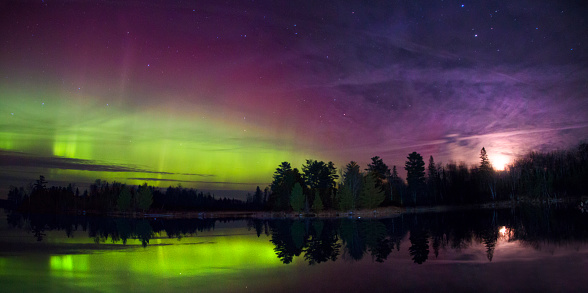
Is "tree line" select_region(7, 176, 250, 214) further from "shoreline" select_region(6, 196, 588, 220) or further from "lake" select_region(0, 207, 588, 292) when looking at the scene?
"lake" select_region(0, 207, 588, 292)

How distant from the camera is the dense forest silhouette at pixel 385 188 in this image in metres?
86.5

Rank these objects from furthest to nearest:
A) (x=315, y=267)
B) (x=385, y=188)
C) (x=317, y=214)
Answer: (x=385, y=188)
(x=317, y=214)
(x=315, y=267)

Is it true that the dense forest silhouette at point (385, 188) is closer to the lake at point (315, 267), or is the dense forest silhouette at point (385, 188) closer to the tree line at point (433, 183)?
the tree line at point (433, 183)

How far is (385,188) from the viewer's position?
119m

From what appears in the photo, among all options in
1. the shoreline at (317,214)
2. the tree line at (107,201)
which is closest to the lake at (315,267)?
the shoreline at (317,214)

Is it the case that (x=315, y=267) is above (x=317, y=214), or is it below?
above

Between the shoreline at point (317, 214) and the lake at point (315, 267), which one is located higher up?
the lake at point (315, 267)

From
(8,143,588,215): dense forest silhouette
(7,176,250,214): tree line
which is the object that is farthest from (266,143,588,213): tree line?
(7,176,250,214): tree line

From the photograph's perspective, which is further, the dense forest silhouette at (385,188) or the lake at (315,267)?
the dense forest silhouette at (385,188)

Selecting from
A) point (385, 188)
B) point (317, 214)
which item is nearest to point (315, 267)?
point (317, 214)

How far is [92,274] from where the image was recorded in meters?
17.0

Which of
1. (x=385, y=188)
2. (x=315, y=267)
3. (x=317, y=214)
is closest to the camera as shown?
(x=315, y=267)

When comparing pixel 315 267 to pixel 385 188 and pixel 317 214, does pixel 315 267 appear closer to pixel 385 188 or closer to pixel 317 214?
pixel 317 214

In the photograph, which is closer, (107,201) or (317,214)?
(317,214)
